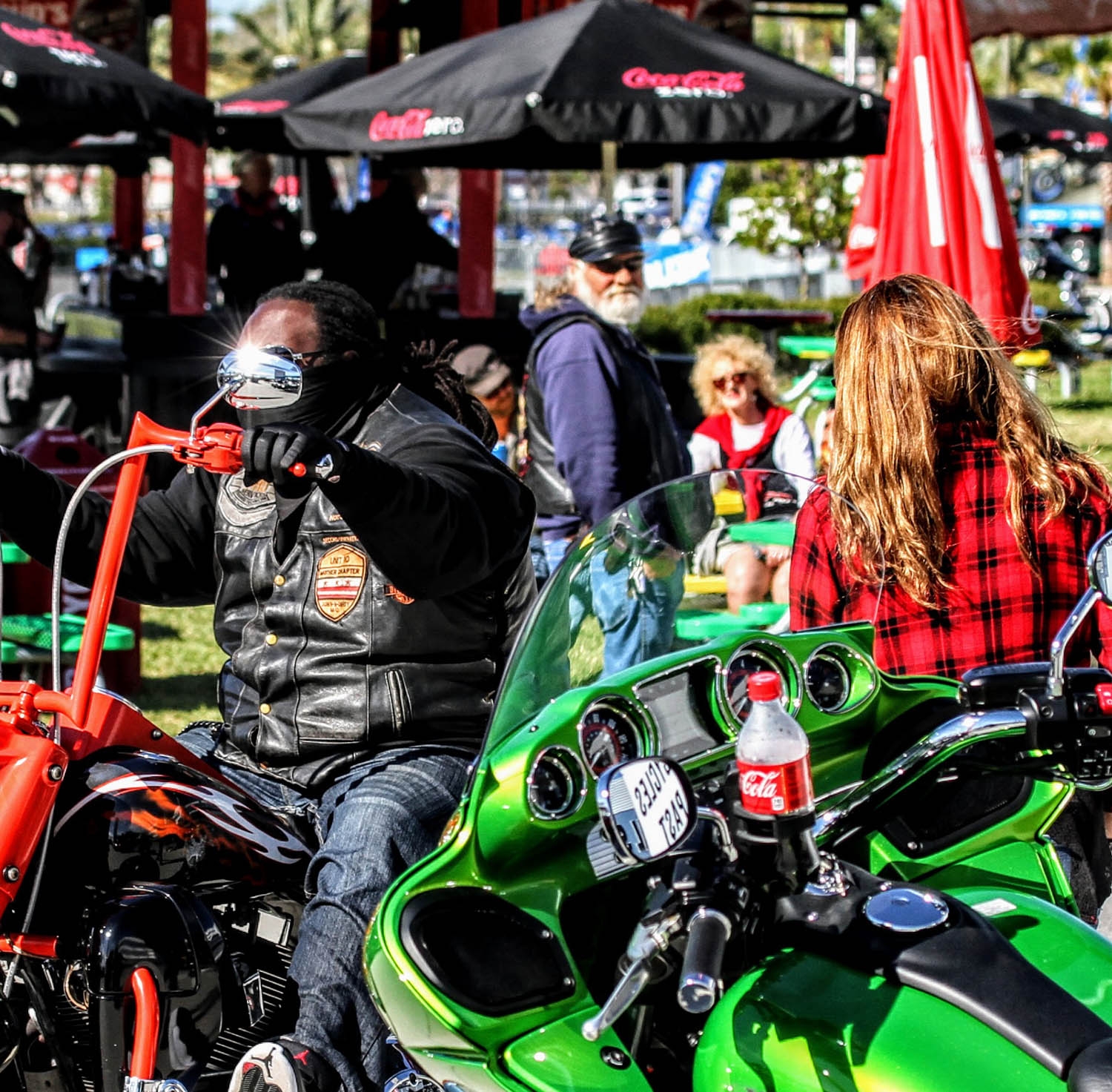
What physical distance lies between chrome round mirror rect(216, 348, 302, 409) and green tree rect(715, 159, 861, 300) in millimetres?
17827

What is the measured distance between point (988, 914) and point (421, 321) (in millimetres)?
8961

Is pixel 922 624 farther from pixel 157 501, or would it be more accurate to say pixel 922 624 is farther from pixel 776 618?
pixel 157 501

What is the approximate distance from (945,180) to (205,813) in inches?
175

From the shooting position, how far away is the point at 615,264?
551cm

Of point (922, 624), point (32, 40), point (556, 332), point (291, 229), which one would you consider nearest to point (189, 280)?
point (291, 229)

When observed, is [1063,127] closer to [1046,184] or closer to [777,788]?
[777,788]

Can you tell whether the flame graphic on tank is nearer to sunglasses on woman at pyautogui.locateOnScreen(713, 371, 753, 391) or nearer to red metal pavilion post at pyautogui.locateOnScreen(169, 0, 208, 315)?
sunglasses on woman at pyautogui.locateOnScreen(713, 371, 753, 391)

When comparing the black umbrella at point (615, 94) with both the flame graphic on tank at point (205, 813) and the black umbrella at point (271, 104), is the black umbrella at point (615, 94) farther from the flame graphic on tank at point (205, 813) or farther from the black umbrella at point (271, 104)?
the flame graphic on tank at point (205, 813)

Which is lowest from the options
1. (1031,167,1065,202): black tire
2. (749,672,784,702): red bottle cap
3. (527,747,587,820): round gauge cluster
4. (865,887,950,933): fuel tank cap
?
(865,887,950,933): fuel tank cap

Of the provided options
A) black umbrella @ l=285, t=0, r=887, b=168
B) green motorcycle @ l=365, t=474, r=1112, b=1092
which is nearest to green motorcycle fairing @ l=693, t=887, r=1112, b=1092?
green motorcycle @ l=365, t=474, r=1112, b=1092

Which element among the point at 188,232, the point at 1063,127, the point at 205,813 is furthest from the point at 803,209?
the point at 205,813

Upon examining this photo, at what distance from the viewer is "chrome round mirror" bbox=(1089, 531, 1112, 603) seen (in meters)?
1.97

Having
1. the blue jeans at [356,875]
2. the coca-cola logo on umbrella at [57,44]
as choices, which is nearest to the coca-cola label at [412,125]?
the coca-cola logo on umbrella at [57,44]

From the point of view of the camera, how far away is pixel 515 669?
198 cm
